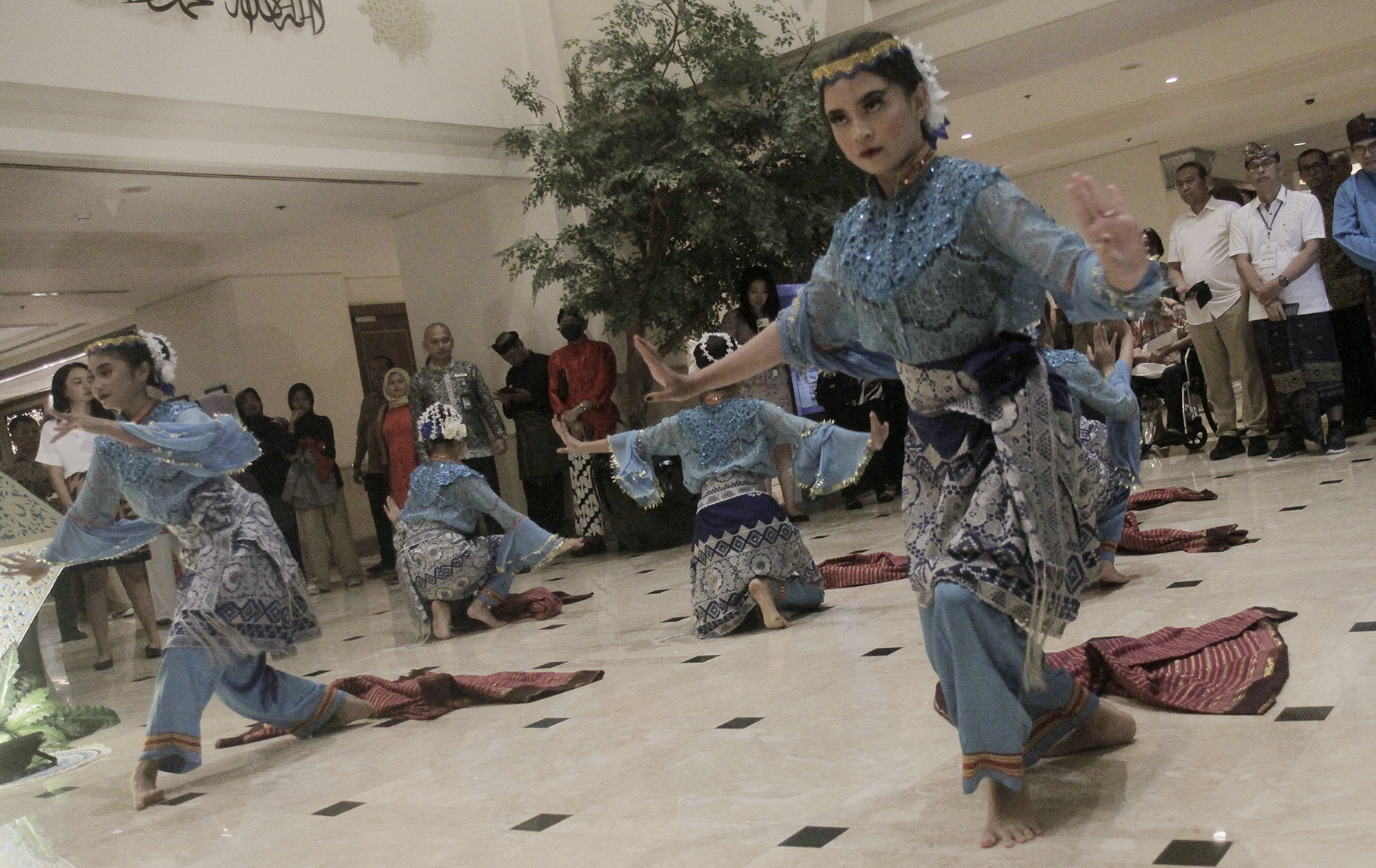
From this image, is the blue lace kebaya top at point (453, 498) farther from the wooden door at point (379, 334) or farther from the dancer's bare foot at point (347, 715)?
the wooden door at point (379, 334)

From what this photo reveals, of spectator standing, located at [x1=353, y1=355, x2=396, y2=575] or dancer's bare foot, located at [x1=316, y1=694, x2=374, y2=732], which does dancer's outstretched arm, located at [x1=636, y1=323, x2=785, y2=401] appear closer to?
dancer's bare foot, located at [x1=316, y1=694, x2=374, y2=732]

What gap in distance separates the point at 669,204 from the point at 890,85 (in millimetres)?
6720

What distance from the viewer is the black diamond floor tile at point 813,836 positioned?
96.1 inches

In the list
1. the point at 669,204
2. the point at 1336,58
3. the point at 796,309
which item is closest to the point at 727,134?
the point at 669,204

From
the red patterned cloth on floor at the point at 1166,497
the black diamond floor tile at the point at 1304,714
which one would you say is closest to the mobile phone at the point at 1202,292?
the red patterned cloth on floor at the point at 1166,497

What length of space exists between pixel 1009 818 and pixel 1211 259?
6.05 m

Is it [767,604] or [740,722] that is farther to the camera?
[767,604]

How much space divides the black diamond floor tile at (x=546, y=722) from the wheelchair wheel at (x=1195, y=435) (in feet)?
19.9

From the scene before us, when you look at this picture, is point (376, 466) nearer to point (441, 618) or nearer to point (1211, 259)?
point (441, 618)

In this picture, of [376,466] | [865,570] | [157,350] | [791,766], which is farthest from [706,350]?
[376,466]

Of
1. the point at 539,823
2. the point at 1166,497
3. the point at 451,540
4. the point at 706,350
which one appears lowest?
the point at 539,823

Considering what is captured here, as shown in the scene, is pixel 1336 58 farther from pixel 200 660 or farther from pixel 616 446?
pixel 200 660

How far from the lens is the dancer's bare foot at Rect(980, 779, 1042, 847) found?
87.7 inches

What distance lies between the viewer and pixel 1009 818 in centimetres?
226
